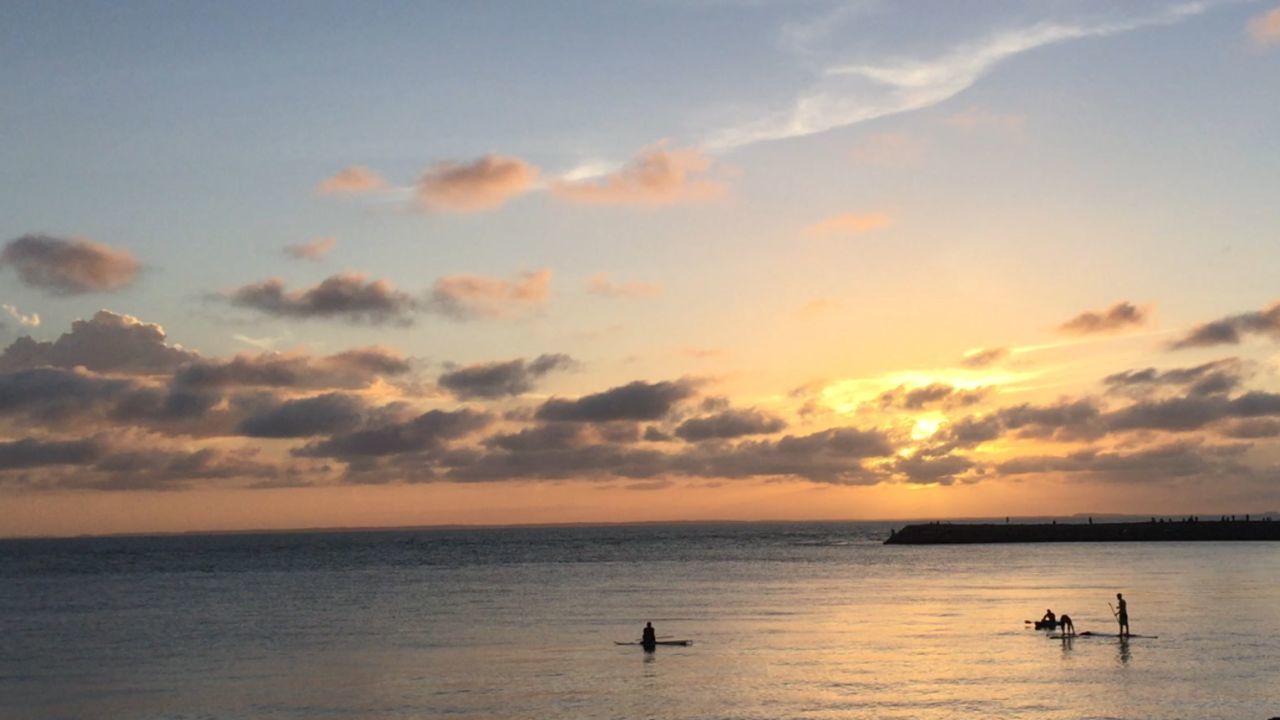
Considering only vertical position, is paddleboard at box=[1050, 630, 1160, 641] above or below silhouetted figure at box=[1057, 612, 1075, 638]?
below

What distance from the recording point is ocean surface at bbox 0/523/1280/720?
154 feet

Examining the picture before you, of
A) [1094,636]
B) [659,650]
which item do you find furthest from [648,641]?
[1094,636]

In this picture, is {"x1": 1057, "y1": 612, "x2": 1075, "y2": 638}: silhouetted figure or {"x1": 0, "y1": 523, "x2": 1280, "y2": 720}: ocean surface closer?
{"x1": 0, "y1": 523, "x2": 1280, "y2": 720}: ocean surface

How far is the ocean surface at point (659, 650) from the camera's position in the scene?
47062mm

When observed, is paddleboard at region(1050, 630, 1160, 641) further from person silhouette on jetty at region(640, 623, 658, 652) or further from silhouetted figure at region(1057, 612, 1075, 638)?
person silhouette on jetty at region(640, 623, 658, 652)

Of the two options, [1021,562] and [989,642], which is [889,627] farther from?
[1021,562]

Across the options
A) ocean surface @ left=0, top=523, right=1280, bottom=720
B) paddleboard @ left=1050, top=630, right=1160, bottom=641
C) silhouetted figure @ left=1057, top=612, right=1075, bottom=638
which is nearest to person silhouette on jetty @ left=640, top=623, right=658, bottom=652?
ocean surface @ left=0, top=523, right=1280, bottom=720

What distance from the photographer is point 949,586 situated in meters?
108

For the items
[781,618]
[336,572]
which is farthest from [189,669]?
[336,572]

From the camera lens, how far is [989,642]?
211ft

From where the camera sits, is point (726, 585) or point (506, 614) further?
point (726, 585)

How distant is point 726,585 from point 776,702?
72421 mm

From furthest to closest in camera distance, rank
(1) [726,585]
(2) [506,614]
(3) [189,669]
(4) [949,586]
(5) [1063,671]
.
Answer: (1) [726,585]
(4) [949,586]
(2) [506,614]
(3) [189,669]
(5) [1063,671]

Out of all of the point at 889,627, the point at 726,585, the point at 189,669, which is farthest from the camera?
the point at 726,585
